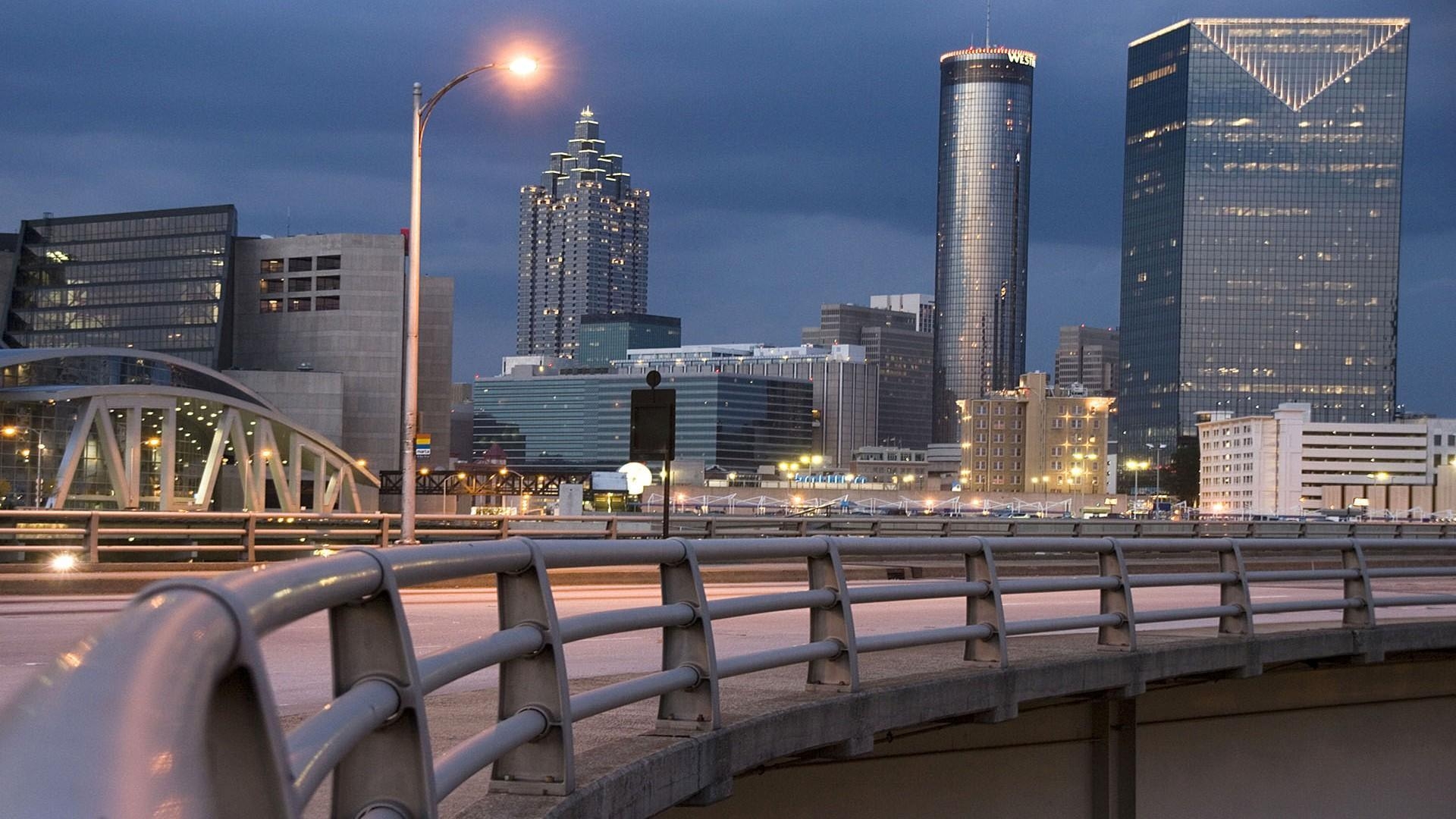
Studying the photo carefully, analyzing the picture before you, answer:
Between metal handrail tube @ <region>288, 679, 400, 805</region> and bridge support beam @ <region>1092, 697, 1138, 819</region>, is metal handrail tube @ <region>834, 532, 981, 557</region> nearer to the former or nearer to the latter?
bridge support beam @ <region>1092, 697, 1138, 819</region>

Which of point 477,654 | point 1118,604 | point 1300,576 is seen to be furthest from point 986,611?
point 477,654

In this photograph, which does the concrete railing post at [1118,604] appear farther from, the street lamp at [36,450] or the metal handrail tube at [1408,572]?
the street lamp at [36,450]

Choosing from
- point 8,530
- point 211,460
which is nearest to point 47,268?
point 211,460

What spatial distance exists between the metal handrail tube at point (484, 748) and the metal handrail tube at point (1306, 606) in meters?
10.5

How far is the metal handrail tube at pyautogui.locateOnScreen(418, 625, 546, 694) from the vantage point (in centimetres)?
440

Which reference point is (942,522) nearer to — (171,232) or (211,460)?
(211,460)

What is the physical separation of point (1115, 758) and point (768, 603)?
5.28 meters

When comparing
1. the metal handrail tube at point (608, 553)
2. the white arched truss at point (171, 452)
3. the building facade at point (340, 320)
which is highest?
the building facade at point (340, 320)

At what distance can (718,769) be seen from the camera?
7.40 meters

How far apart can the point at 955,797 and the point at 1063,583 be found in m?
1.73

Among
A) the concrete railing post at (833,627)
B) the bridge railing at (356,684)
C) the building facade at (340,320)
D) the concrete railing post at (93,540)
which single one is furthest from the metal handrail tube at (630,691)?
the building facade at (340,320)

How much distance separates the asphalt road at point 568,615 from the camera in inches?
539

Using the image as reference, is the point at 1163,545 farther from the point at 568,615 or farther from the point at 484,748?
the point at 568,615

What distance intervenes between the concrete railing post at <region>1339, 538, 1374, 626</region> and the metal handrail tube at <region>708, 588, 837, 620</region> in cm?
873
